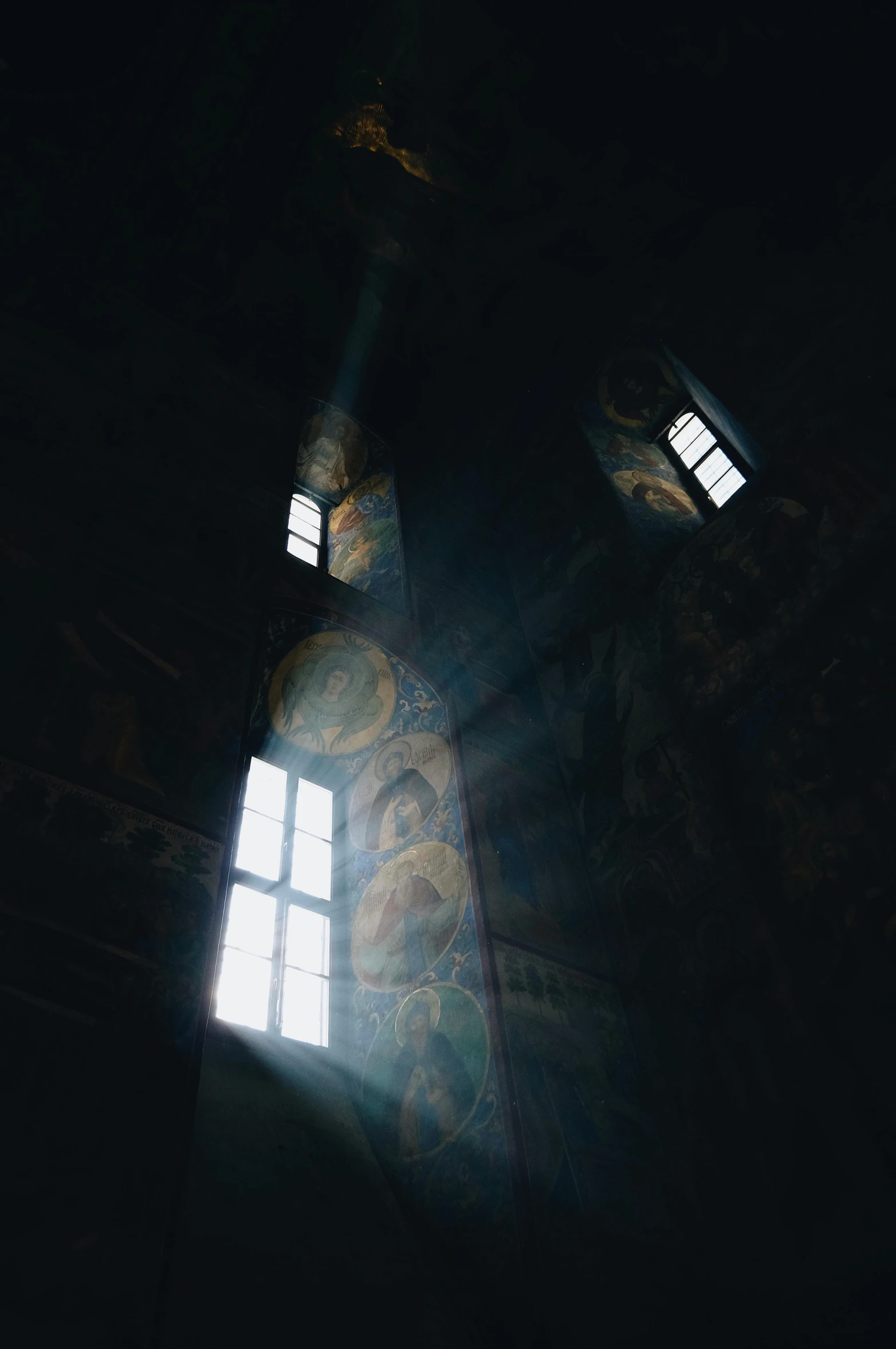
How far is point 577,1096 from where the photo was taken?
5.27 m

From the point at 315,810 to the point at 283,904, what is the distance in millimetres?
1016

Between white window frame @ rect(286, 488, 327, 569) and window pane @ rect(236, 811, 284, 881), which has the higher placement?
white window frame @ rect(286, 488, 327, 569)

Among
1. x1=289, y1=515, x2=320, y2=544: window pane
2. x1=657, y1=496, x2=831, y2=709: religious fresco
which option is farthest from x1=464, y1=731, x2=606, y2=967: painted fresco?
x1=289, y1=515, x2=320, y2=544: window pane

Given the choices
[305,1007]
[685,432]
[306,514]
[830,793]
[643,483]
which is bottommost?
[305,1007]

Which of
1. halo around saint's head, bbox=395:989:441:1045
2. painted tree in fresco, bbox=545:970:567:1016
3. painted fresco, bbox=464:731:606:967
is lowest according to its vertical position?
halo around saint's head, bbox=395:989:441:1045

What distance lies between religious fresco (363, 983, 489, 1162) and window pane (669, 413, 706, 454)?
6240 mm

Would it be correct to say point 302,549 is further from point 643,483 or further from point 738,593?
point 738,593

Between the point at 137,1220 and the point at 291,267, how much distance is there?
927 centimetres

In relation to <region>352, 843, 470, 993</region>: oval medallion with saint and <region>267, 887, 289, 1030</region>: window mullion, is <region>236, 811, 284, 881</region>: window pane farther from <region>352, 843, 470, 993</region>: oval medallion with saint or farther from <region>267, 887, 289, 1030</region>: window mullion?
<region>352, 843, 470, 993</region>: oval medallion with saint

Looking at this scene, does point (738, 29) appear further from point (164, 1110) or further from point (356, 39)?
point (164, 1110)

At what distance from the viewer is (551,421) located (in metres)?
10.2

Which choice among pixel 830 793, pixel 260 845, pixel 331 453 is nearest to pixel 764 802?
pixel 830 793

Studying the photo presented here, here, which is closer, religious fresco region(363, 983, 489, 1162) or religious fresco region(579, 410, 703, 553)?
religious fresco region(363, 983, 489, 1162)

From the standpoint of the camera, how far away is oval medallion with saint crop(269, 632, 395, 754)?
7223mm
